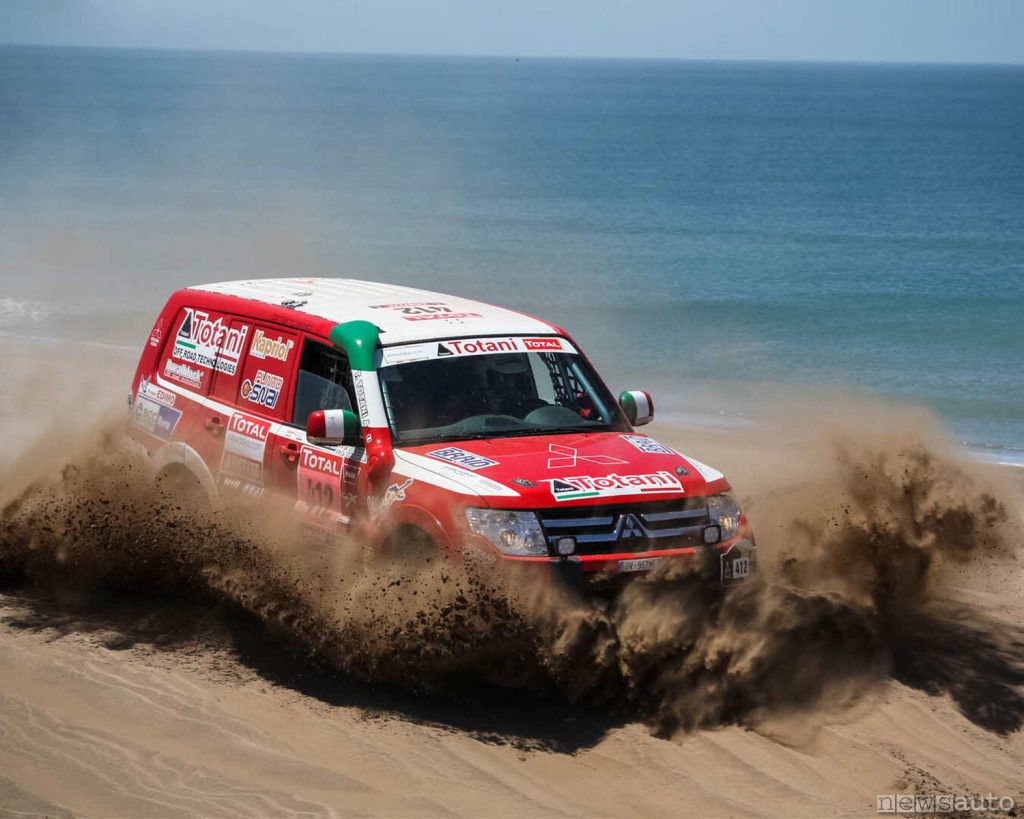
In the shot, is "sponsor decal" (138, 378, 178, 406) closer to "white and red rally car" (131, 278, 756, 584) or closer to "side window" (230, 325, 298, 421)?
"white and red rally car" (131, 278, 756, 584)

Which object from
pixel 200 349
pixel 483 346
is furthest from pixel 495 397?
pixel 200 349

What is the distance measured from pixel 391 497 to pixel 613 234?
40.1 metres

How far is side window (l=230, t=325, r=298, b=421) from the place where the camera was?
8.21 metres

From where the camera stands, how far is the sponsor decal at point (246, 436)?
322 inches

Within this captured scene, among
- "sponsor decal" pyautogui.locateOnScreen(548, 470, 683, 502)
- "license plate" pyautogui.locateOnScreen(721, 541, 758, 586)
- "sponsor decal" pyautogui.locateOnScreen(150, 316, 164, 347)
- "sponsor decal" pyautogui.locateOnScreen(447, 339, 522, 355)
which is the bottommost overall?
"license plate" pyautogui.locateOnScreen(721, 541, 758, 586)

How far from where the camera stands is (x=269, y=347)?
8.41 meters

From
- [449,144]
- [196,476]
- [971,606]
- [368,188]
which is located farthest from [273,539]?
[449,144]

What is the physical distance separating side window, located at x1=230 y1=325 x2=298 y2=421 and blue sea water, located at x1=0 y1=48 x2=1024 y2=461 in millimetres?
11099

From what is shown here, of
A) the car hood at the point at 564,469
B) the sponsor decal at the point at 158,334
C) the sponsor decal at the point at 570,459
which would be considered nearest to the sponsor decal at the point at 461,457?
the car hood at the point at 564,469

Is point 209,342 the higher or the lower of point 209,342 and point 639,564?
the higher

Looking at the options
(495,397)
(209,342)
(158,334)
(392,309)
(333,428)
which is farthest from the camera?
(158,334)

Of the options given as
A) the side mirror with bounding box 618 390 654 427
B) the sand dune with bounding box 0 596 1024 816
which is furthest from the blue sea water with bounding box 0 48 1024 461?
the sand dune with bounding box 0 596 1024 816

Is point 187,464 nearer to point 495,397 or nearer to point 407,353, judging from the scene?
point 407,353

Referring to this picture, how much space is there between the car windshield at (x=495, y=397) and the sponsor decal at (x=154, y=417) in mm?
1862
